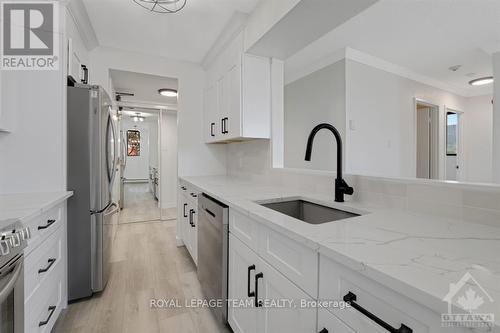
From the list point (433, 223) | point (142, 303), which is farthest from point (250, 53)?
point (142, 303)

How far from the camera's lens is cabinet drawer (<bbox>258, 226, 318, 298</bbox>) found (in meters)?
0.73

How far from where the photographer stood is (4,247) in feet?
2.68

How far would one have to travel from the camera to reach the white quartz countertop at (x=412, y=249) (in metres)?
0.46

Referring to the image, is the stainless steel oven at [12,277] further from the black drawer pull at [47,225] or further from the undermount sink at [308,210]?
the undermount sink at [308,210]

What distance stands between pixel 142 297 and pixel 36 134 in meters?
1.45

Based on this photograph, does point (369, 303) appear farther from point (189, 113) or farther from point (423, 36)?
point (423, 36)

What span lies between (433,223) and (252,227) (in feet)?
2.48

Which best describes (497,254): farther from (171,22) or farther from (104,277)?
(171,22)

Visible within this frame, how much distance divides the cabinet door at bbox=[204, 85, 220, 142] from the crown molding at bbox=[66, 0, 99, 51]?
125 cm

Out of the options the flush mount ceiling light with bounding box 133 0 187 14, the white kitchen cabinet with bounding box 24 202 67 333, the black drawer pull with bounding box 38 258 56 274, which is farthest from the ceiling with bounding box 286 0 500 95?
the black drawer pull with bounding box 38 258 56 274

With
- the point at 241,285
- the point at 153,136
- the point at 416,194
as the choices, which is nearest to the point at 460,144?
the point at 416,194

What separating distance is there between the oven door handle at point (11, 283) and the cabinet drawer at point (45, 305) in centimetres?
25

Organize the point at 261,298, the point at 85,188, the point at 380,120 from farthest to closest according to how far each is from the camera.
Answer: the point at 380,120, the point at 85,188, the point at 261,298

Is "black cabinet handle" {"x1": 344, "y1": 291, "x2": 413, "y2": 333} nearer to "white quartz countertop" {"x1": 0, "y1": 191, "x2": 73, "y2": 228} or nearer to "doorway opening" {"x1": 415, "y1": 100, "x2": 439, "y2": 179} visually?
"white quartz countertop" {"x1": 0, "y1": 191, "x2": 73, "y2": 228}
